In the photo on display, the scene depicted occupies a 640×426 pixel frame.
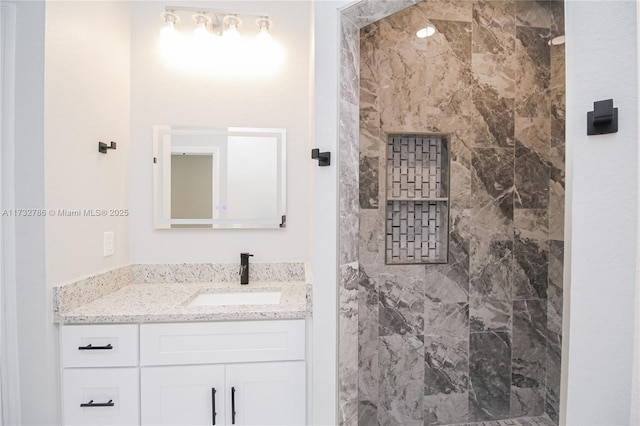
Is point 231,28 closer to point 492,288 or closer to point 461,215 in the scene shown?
point 461,215

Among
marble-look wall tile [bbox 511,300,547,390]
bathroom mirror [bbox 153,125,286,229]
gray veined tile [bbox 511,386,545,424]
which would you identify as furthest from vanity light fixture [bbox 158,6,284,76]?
gray veined tile [bbox 511,386,545,424]

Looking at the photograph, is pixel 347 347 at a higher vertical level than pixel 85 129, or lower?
lower

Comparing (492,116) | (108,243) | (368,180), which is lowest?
(108,243)

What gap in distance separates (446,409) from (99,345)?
212 centimetres

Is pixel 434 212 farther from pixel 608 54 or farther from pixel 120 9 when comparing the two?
pixel 120 9

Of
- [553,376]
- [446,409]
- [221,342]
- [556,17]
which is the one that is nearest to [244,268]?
[221,342]

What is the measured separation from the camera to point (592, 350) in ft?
2.47

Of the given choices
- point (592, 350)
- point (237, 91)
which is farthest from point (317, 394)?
point (237, 91)

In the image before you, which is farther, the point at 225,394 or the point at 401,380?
the point at 401,380

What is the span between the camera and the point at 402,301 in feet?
6.57

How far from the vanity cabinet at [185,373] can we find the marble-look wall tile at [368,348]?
560mm

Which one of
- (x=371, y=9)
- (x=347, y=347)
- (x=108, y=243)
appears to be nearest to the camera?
(x=371, y=9)

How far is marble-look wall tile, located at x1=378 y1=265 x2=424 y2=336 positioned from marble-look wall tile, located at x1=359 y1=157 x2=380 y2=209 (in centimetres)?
47

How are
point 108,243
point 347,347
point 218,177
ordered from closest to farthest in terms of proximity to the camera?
1. point 347,347
2. point 108,243
3. point 218,177
